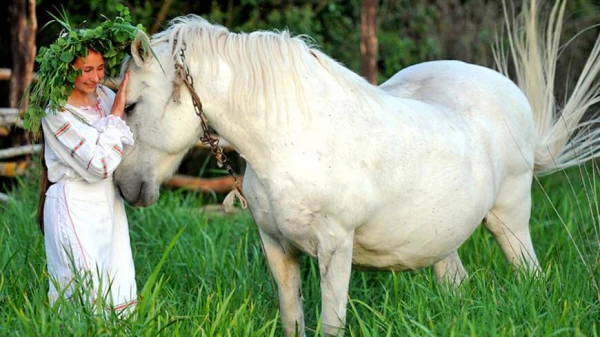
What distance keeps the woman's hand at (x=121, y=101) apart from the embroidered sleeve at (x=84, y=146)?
0.09 metres

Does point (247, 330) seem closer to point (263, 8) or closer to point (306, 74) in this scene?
point (306, 74)

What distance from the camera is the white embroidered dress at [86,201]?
3.22 metres

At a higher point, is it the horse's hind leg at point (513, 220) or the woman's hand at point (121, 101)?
the woman's hand at point (121, 101)

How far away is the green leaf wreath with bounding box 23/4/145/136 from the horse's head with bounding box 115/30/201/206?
0.24 ft

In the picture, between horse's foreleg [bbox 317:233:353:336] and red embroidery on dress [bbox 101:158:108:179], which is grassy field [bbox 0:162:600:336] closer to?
horse's foreleg [bbox 317:233:353:336]

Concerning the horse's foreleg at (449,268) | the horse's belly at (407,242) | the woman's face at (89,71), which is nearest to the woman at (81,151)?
the woman's face at (89,71)

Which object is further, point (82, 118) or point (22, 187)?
point (22, 187)

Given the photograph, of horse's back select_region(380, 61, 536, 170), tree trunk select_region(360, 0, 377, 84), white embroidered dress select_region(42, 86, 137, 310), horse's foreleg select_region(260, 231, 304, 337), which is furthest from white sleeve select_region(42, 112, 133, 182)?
tree trunk select_region(360, 0, 377, 84)

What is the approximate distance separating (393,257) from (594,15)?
5714 mm

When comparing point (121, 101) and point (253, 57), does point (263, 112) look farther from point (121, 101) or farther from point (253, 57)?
point (121, 101)

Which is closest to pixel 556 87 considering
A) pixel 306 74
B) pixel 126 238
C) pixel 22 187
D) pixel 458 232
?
pixel 458 232

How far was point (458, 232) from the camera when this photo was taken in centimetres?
389

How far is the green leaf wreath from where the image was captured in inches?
127

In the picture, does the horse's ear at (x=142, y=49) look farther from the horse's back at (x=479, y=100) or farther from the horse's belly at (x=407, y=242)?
the horse's back at (x=479, y=100)
